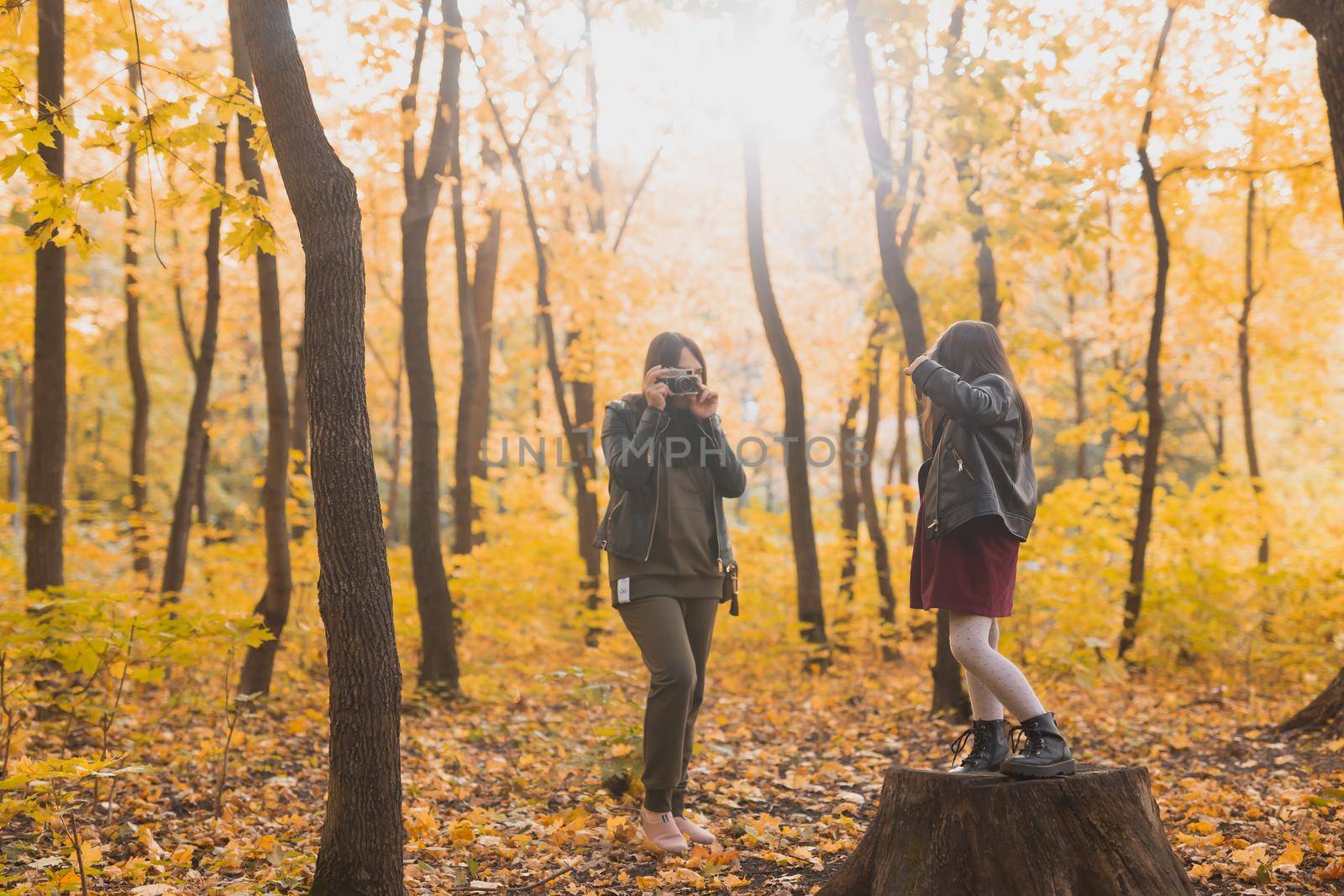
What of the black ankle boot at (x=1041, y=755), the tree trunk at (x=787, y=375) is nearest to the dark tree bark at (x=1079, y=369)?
the tree trunk at (x=787, y=375)

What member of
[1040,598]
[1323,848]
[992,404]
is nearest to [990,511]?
[992,404]

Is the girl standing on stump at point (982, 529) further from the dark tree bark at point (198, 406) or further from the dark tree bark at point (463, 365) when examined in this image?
the dark tree bark at point (463, 365)

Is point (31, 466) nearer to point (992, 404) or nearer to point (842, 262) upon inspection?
point (992, 404)

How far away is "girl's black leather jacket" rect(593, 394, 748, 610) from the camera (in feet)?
14.2

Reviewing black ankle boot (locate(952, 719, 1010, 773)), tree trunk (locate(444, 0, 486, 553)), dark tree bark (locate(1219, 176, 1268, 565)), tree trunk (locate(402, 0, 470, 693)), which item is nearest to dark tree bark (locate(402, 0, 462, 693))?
tree trunk (locate(402, 0, 470, 693))

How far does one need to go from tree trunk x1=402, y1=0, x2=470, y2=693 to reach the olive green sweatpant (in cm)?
454

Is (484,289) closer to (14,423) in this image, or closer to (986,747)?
(986,747)

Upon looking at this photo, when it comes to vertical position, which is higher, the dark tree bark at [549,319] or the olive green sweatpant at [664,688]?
the dark tree bark at [549,319]

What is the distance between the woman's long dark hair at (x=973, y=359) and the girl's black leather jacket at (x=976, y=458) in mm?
70

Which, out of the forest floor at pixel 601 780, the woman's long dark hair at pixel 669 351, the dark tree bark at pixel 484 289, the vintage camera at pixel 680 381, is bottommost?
the forest floor at pixel 601 780

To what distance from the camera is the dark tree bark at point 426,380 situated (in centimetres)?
827

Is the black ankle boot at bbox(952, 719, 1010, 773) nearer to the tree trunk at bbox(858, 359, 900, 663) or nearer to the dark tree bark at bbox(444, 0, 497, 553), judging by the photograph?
the dark tree bark at bbox(444, 0, 497, 553)

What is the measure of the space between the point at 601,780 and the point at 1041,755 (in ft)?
9.60

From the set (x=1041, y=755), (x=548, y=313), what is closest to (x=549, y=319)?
(x=548, y=313)
